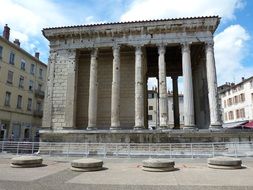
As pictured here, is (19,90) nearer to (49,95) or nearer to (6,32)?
(6,32)

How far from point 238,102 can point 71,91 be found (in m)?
29.8

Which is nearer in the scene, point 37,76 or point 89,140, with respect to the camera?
point 89,140

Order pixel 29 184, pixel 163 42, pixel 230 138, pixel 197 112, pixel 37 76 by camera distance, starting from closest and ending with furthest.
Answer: pixel 29 184, pixel 230 138, pixel 163 42, pixel 197 112, pixel 37 76

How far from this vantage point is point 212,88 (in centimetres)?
1623

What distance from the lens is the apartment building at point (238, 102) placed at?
3453 centimetres

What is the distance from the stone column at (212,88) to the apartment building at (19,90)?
20.5 metres

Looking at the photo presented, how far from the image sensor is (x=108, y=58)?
20000mm

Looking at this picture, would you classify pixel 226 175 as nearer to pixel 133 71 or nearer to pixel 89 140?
pixel 89 140

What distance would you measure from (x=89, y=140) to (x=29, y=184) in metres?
9.75

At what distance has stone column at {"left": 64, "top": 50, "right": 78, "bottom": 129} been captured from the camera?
686 inches

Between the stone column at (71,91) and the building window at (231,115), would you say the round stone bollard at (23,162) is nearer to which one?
the stone column at (71,91)

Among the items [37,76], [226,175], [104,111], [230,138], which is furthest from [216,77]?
[37,76]

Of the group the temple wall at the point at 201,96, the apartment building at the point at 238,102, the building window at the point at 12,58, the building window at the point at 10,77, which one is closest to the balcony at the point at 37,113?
the building window at the point at 10,77

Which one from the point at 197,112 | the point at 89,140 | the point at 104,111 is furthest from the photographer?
the point at 197,112
